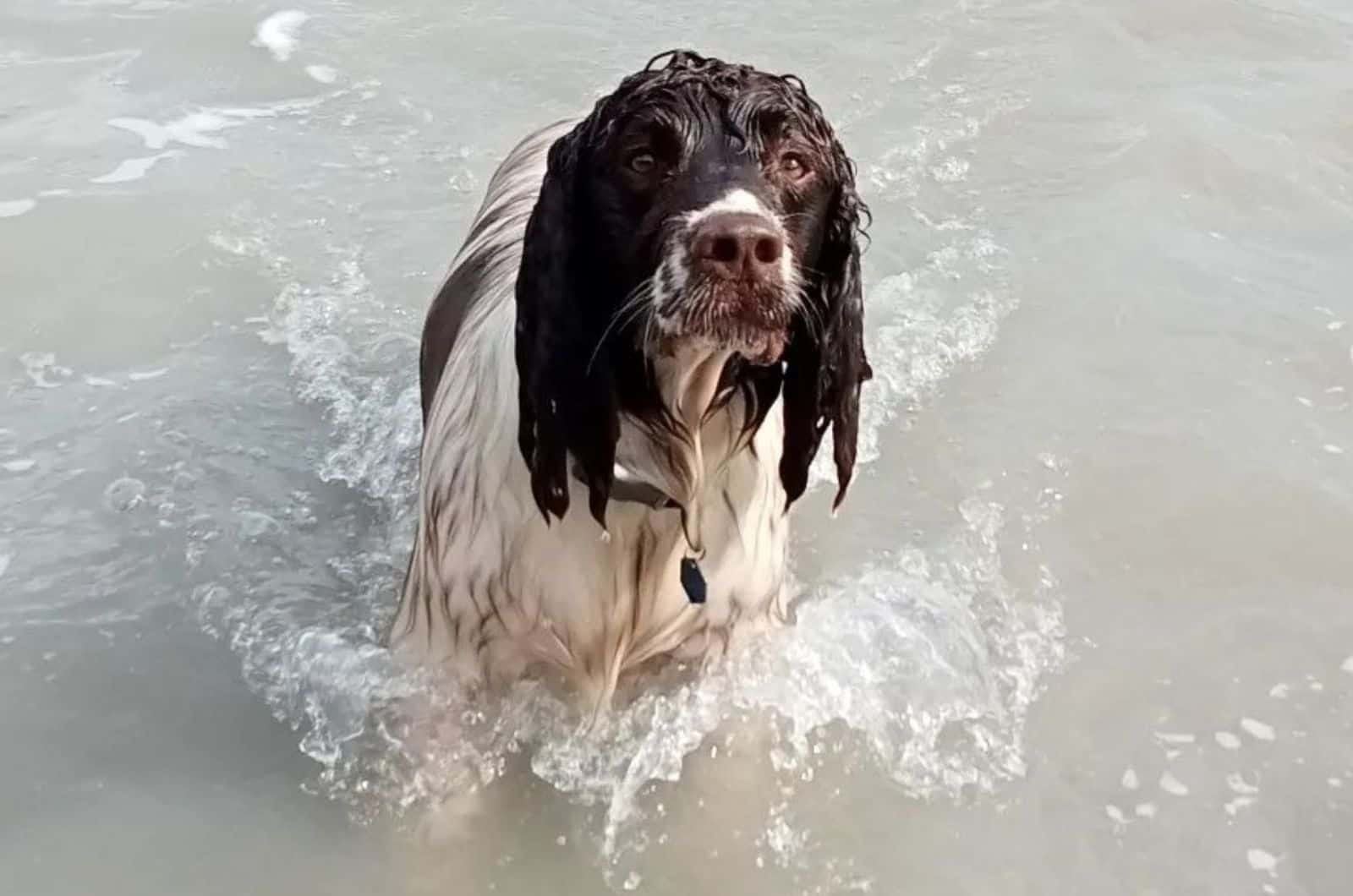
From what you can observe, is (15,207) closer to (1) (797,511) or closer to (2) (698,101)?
(1) (797,511)

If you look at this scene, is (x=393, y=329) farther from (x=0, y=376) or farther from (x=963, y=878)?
(x=963, y=878)

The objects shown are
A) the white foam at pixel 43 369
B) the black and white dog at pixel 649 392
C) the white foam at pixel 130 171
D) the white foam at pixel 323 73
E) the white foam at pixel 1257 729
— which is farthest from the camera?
the white foam at pixel 323 73

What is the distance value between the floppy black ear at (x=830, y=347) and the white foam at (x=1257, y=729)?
1.41 meters

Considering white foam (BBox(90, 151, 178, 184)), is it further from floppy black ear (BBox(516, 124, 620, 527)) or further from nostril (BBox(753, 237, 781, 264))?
nostril (BBox(753, 237, 781, 264))

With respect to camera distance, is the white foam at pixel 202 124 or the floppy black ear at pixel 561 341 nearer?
the floppy black ear at pixel 561 341

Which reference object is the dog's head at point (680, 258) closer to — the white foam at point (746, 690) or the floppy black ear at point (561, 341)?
the floppy black ear at point (561, 341)

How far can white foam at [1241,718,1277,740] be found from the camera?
13.1ft

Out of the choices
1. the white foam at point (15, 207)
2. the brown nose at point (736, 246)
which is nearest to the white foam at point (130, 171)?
the white foam at point (15, 207)

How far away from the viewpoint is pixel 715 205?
9.62ft

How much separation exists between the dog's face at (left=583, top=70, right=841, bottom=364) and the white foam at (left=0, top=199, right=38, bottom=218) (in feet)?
13.6

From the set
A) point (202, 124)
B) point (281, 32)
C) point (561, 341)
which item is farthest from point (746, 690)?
point (281, 32)

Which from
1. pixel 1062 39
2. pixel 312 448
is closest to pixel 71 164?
pixel 312 448

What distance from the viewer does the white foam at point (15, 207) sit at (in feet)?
21.1

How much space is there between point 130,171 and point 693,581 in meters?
4.44
